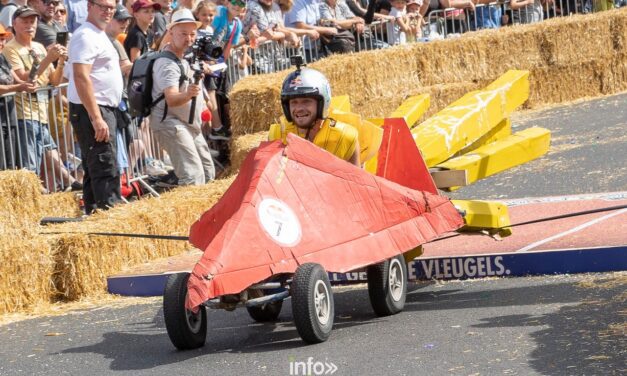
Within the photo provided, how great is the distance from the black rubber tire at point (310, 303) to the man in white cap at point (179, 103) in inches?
197

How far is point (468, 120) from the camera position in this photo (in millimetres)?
11227

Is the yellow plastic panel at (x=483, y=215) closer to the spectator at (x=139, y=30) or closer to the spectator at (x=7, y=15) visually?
the spectator at (x=139, y=30)

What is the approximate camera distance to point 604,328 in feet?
25.5

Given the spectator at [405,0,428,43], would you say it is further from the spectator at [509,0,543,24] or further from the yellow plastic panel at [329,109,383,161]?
the yellow plastic panel at [329,109,383,161]

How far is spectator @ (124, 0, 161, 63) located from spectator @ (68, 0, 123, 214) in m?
2.32

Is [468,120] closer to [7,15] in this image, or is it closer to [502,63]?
[7,15]

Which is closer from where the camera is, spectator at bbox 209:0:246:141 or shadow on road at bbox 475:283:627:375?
shadow on road at bbox 475:283:627:375

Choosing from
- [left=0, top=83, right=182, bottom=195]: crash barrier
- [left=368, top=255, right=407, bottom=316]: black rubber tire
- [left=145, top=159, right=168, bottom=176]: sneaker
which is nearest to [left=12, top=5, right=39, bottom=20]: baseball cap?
[left=0, top=83, right=182, bottom=195]: crash barrier

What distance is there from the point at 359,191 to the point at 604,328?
201 centimetres

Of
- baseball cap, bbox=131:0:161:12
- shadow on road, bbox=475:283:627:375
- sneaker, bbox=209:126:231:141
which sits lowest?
shadow on road, bbox=475:283:627:375

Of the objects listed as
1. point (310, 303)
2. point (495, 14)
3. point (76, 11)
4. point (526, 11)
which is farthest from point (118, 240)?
point (526, 11)

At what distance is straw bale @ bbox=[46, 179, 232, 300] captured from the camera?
426 inches

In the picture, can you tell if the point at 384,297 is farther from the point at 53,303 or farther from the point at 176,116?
the point at 176,116

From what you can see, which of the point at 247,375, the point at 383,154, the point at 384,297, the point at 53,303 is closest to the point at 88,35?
the point at 53,303
